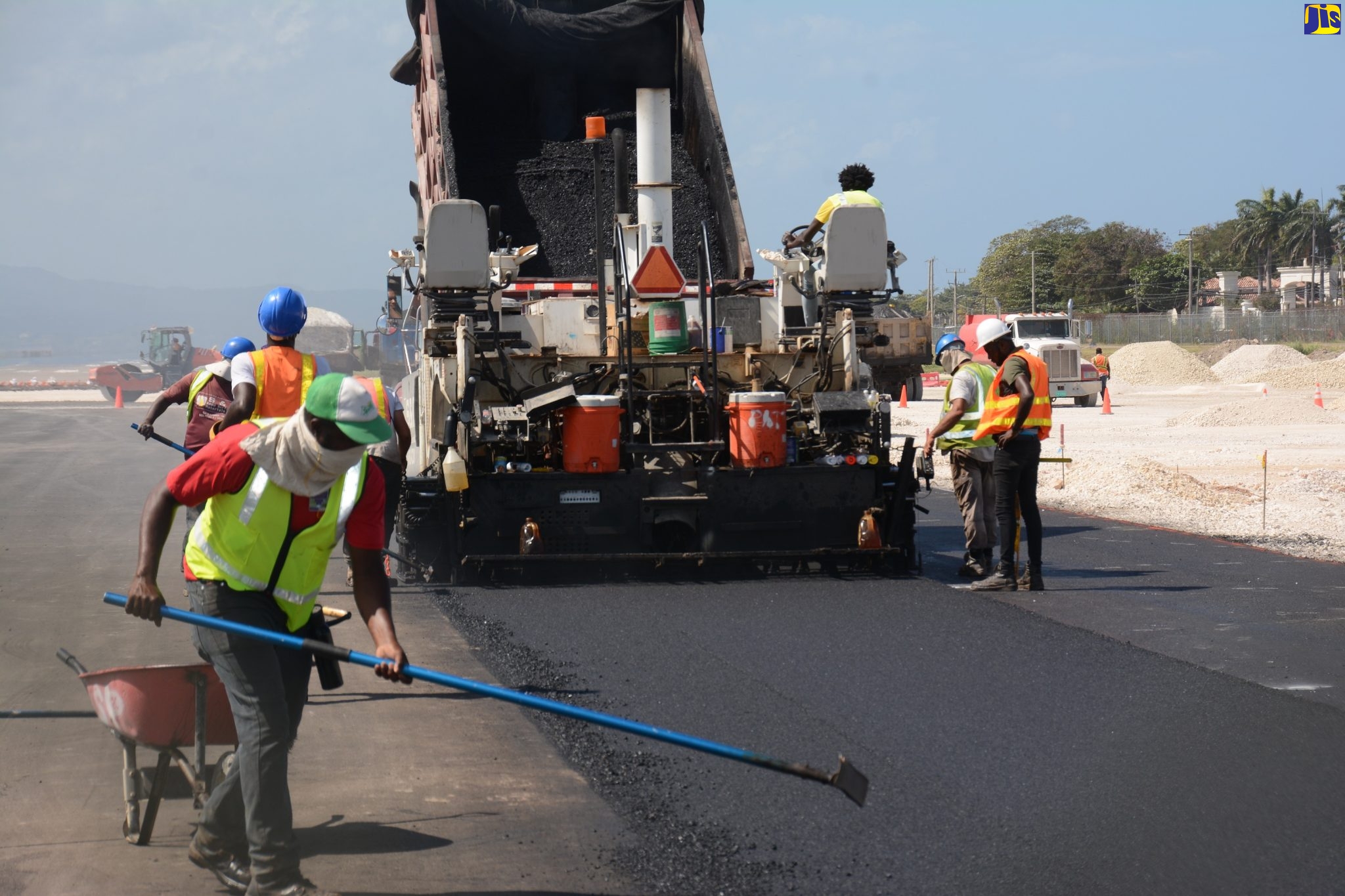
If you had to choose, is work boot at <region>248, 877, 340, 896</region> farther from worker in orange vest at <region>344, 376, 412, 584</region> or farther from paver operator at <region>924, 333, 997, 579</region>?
paver operator at <region>924, 333, 997, 579</region>

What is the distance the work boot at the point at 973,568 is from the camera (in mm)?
8984

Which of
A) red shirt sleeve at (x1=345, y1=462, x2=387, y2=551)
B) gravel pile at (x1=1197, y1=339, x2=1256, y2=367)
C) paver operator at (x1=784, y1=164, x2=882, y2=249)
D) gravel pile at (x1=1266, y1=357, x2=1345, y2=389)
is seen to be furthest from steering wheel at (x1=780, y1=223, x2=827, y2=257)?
gravel pile at (x1=1197, y1=339, x2=1256, y2=367)

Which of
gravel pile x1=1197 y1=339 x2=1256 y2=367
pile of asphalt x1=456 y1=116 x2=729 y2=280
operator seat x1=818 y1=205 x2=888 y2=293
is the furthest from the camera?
gravel pile x1=1197 y1=339 x2=1256 y2=367

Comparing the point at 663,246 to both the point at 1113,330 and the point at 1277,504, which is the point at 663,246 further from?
the point at 1113,330

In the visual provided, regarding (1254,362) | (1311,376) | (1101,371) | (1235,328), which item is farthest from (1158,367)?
(1235,328)

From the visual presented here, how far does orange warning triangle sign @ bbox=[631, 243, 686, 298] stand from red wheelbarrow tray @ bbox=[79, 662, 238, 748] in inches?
213

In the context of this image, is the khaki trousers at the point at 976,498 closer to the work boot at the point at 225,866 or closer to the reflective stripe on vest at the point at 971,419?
the reflective stripe on vest at the point at 971,419

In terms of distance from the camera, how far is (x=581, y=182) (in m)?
11.0

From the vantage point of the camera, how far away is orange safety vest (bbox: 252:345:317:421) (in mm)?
5941

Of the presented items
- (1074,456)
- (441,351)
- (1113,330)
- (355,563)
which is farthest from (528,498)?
(1113,330)

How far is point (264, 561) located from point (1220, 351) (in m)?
51.3

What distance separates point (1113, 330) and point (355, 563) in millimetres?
60860

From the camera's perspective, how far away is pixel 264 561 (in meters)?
3.56

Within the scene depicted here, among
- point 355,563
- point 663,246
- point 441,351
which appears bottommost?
point 355,563
